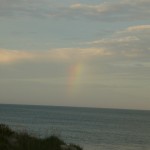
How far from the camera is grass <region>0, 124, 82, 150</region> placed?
14906 millimetres

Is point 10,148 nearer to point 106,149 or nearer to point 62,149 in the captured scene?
point 62,149

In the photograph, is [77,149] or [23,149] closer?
[23,149]

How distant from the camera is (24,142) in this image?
50.6ft

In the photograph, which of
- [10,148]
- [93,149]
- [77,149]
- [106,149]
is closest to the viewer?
[10,148]

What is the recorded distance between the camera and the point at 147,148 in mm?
51969

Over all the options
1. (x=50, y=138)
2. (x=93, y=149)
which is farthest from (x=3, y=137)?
(x=93, y=149)

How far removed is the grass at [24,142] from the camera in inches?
587

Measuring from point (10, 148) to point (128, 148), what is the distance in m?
37.8

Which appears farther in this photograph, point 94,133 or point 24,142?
point 94,133

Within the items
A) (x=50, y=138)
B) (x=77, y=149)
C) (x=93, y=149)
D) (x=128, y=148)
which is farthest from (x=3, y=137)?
(x=128, y=148)

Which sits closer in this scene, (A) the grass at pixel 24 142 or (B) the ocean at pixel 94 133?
(A) the grass at pixel 24 142

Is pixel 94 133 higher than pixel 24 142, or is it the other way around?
pixel 24 142

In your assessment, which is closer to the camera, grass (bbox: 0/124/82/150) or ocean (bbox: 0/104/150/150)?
grass (bbox: 0/124/82/150)

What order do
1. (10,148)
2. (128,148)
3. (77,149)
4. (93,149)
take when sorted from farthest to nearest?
1. (128,148)
2. (93,149)
3. (77,149)
4. (10,148)
